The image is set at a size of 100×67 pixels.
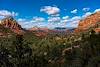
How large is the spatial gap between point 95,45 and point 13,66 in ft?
100

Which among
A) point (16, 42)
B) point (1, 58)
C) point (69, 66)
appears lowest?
point (69, 66)

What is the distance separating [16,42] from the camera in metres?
42.6

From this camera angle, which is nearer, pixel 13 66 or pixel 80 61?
pixel 13 66

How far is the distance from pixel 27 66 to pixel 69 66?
34953mm

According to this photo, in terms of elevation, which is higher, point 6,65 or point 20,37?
point 20,37

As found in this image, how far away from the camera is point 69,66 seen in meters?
79.2

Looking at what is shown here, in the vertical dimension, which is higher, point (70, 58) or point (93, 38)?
point (93, 38)

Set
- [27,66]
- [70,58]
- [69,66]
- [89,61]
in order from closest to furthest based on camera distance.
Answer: [27,66] < [89,61] < [69,66] < [70,58]

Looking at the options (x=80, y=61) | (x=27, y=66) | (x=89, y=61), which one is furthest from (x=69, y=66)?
(x=27, y=66)

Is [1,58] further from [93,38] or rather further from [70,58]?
[70,58]

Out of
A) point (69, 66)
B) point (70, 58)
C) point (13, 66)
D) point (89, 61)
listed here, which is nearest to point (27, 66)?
point (13, 66)

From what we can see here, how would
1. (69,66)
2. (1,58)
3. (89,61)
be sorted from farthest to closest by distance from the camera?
(69,66), (89,61), (1,58)

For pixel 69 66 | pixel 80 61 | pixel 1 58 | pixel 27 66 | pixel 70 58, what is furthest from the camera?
A: pixel 70 58

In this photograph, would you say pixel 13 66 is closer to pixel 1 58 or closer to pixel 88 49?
pixel 1 58
